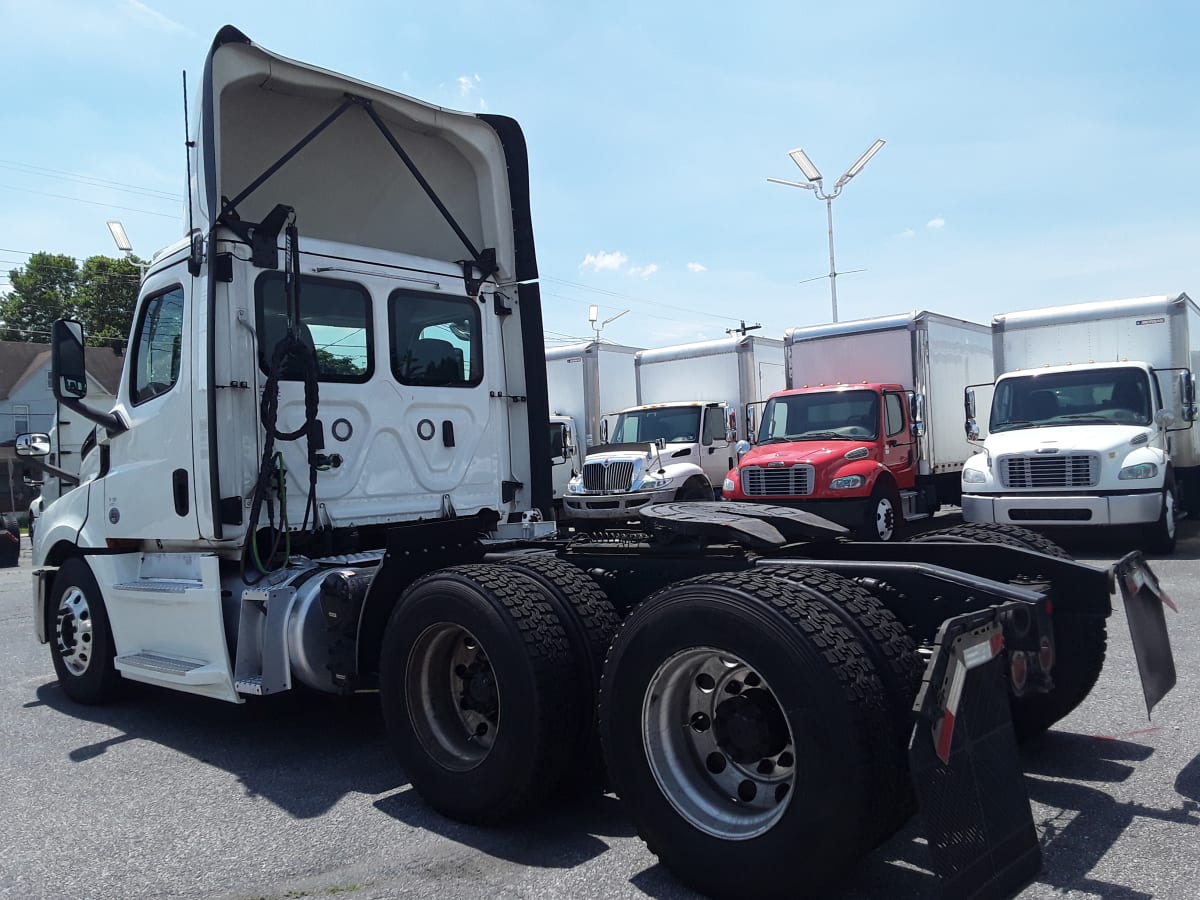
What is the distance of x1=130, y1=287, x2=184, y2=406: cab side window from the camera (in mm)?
5582

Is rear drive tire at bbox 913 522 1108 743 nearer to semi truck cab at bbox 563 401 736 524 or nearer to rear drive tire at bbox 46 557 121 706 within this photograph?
rear drive tire at bbox 46 557 121 706

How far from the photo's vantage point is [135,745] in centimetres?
559

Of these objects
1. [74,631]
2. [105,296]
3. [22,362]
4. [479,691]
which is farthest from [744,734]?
[105,296]

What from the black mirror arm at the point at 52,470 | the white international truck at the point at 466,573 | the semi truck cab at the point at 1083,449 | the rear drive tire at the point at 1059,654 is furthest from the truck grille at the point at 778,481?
the black mirror arm at the point at 52,470

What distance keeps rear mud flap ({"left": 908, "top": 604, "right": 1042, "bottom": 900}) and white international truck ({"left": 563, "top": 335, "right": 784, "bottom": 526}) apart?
37.3 feet

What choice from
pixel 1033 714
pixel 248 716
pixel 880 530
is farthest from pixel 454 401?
pixel 880 530

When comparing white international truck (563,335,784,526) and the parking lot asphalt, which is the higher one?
white international truck (563,335,784,526)

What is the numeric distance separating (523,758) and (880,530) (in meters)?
10.00

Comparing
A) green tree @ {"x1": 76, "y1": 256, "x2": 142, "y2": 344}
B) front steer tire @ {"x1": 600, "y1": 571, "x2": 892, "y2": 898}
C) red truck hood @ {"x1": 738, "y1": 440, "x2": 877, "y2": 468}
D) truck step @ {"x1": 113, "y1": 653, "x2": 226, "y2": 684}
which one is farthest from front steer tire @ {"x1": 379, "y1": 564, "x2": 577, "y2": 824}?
green tree @ {"x1": 76, "y1": 256, "x2": 142, "y2": 344}

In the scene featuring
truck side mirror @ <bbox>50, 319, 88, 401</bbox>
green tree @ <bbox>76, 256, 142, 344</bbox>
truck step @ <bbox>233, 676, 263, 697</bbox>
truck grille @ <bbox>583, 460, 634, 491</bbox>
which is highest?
green tree @ <bbox>76, 256, 142, 344</bbox>

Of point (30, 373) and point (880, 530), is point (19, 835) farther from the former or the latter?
point (30, 373)

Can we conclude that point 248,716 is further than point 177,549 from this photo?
Yes

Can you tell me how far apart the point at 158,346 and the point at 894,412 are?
1069 centimetres

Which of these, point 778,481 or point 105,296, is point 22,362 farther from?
point 778,481
